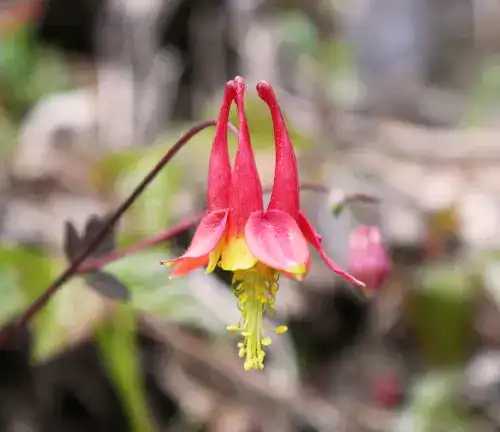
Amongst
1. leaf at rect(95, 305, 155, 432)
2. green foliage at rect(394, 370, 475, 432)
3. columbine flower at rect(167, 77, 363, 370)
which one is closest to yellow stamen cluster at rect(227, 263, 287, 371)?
columbine flower at rect(167, 77, 363, 370)

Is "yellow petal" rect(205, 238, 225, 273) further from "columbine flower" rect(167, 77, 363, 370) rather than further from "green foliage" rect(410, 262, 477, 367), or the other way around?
"green foliage" rect(410, 262, 477, 367)

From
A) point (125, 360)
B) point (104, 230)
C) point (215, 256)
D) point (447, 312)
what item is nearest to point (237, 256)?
point (215, 256)

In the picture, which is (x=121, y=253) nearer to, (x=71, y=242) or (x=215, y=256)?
(x=71, y=242)

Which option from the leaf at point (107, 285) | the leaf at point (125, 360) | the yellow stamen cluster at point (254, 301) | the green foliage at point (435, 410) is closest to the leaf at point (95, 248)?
the leaf at point (107, 285)

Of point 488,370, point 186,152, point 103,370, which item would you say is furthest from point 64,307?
point 488,370

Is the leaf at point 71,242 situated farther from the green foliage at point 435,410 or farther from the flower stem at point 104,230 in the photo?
the green foliage at point 435,410

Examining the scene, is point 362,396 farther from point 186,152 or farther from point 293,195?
point 293,195
